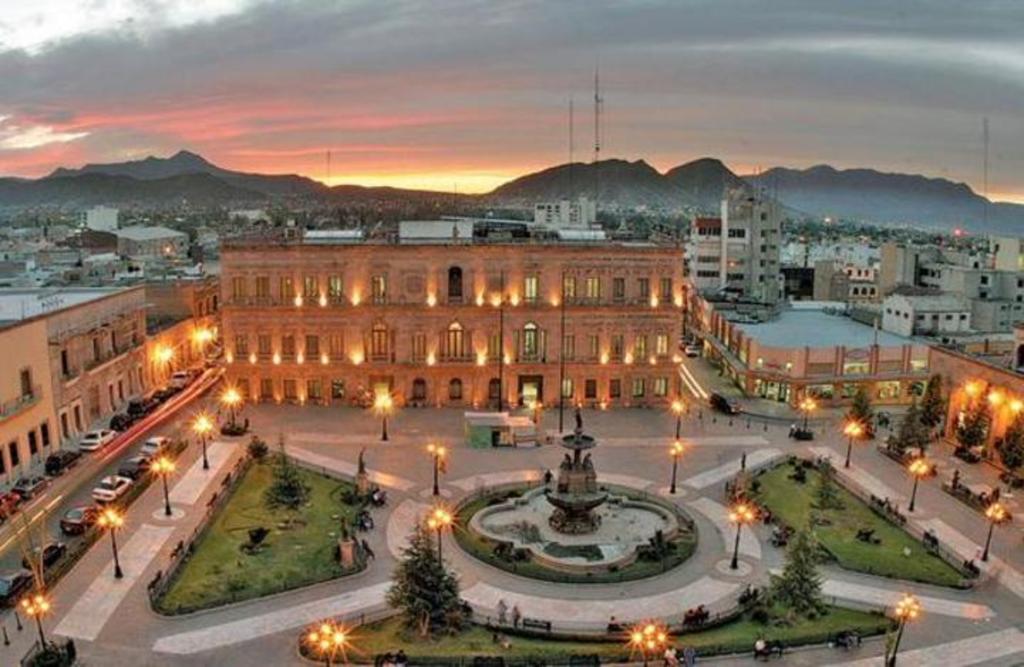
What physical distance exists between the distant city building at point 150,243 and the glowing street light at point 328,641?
347 ft

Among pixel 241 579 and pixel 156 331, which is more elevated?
pixel 156 331

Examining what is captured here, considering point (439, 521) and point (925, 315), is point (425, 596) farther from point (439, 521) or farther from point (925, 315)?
point (925, 315)

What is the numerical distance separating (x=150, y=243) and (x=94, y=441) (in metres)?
83.2

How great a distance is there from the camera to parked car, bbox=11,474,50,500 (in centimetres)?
4719

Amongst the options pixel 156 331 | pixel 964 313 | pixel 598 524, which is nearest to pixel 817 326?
pixel 964 313

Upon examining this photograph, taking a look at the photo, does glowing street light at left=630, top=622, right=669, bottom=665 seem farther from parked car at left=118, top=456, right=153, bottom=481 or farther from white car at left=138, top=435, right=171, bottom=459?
white car at left=138, top=435, right=171, bottom=459

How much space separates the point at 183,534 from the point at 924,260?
103 m

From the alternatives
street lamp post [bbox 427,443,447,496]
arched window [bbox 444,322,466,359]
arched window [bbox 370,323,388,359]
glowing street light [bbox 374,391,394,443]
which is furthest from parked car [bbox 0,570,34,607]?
arched window [bbox 444,322,466,359]

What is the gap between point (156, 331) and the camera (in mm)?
74938

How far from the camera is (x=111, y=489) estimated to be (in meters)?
47.2

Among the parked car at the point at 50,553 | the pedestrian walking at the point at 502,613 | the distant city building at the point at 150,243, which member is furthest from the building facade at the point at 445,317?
the distant city building at the point at 150,243

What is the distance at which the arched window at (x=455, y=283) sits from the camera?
225 feet

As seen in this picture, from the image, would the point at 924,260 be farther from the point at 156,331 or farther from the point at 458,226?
the point at 156,331

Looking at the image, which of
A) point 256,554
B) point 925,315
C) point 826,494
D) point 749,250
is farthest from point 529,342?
point 749,250
